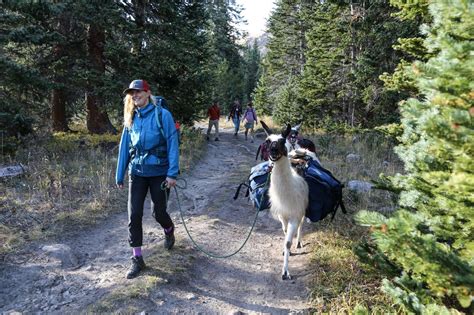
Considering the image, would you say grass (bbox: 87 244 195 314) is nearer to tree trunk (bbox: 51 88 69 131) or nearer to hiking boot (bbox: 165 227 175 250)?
hiking boot (bbox: 165 227 175 250)

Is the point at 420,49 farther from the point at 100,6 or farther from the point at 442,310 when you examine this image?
the point at 100,6

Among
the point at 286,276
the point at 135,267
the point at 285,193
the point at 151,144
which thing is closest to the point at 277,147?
the point at 285,193

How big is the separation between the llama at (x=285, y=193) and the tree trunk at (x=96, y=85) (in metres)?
9.13

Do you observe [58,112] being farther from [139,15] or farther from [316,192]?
[316,192]

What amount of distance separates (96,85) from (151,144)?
934cm

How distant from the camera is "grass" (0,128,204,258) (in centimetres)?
617

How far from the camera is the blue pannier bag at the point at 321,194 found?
227 inches

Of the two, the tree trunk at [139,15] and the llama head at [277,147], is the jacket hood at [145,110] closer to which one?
the llama head at [277,147]

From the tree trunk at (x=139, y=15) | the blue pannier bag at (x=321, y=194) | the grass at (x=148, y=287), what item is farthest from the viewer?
the tree trunk at (x=139, y=15)

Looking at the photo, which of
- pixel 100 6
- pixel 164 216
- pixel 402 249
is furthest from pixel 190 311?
pixel 100 6

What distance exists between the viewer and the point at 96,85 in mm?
12852

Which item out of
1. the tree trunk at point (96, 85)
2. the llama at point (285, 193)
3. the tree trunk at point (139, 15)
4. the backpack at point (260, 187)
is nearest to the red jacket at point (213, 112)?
the tree trunk at point (96, 85)

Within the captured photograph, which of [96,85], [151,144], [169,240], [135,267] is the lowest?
[135,267]

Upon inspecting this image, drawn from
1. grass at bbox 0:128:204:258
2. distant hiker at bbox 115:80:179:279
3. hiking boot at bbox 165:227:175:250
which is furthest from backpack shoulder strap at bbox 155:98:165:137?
grass at bbox 0:128:204:258
